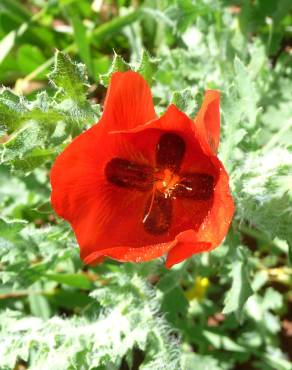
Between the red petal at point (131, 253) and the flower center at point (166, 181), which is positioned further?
the flower center at point (166, 181)

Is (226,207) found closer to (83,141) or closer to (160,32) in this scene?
(83,141)

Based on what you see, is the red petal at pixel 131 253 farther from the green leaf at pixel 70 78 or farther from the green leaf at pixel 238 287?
the green leaf at pixel 238 287

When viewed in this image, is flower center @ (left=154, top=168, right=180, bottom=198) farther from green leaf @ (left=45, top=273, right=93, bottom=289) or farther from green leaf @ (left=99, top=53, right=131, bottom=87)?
green leaf @ (left=45, top=273, right=93, bottom=289)

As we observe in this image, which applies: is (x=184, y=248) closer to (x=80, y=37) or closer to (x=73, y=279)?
(x=73, y=279)

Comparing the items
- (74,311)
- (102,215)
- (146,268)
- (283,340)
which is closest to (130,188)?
(102,215)

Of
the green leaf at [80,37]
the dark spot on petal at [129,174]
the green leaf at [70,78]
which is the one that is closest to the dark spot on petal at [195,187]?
the dark spot on petal at [129,174]

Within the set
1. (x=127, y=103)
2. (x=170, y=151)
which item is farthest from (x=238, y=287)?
(x=127, y=103)
